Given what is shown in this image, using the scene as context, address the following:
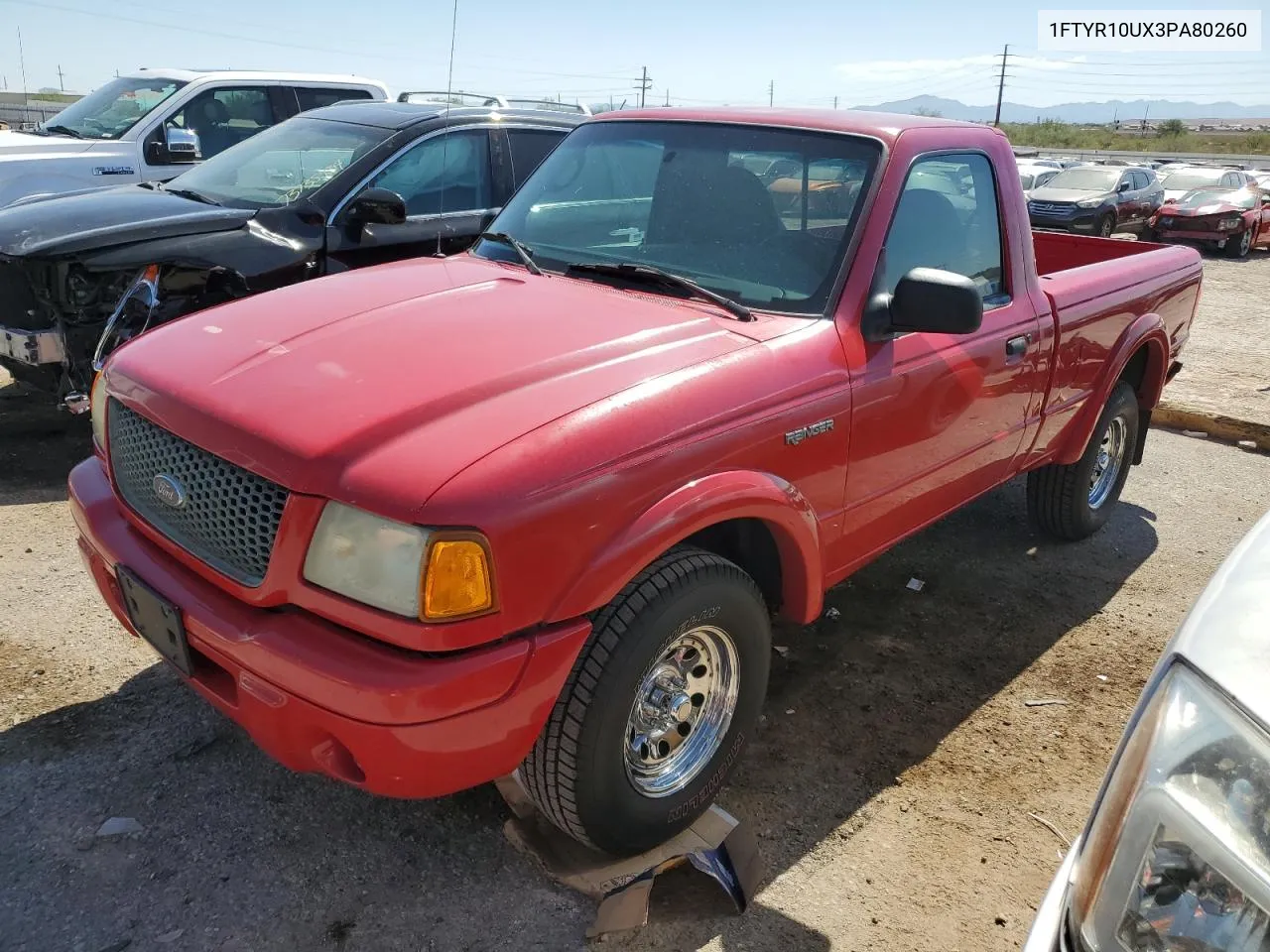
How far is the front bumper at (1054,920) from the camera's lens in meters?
1.49

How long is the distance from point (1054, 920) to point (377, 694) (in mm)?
1292

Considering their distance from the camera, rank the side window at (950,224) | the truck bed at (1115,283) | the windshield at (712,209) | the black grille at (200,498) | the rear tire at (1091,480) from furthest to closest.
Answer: the rear tire at (1091,480), the truck bed at (1115,283), the side window at (950,224), the windshield at (712,209), the black grille at (200,498)

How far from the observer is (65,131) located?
29.3ft

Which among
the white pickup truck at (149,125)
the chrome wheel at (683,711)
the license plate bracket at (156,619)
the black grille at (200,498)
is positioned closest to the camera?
the black grille at (200,498)

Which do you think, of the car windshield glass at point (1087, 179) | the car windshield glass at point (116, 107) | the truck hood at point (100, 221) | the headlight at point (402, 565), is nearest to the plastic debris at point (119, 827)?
the headlight at point (402, 565)

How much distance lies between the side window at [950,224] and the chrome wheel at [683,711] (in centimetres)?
131

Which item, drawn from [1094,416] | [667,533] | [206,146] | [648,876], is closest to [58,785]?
[648,876]

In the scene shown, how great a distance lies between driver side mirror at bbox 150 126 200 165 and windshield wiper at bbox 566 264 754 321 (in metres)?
5.61

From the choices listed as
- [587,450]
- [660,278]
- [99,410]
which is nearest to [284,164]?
[99,410]

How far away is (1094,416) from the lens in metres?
4.40

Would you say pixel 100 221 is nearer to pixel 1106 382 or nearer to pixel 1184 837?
pixel 1106 382

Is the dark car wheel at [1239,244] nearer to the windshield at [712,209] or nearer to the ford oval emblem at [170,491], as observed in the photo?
the windshield at [712,209]

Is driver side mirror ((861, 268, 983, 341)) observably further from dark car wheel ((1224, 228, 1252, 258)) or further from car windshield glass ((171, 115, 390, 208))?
dark car wheel ((1224, 228, 1252, 258))

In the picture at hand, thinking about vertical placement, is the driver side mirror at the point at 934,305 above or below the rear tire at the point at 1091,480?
above
